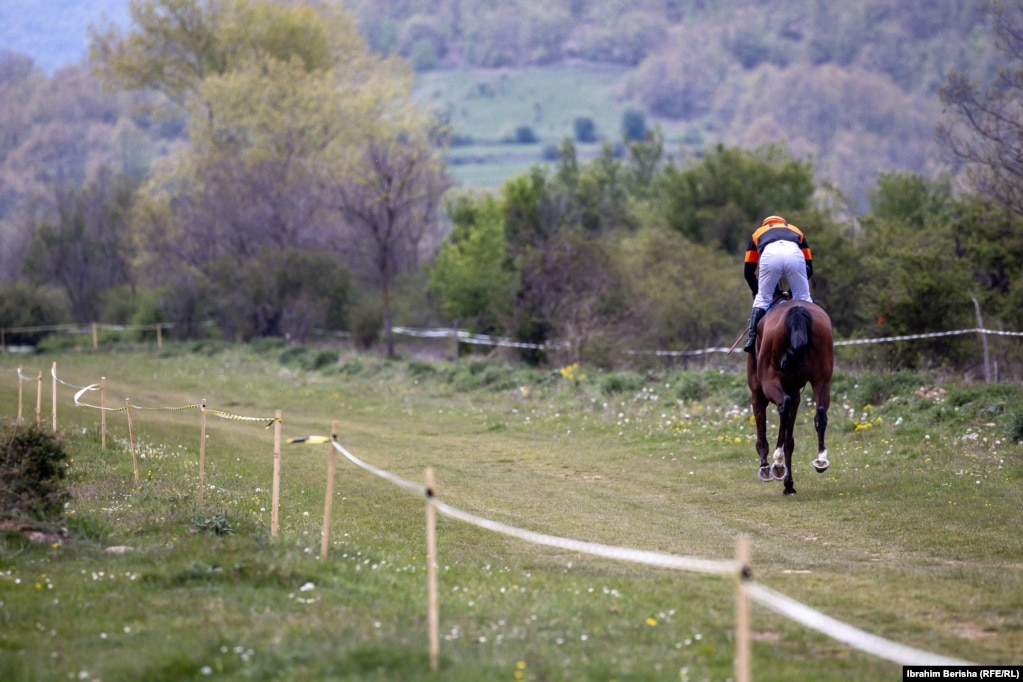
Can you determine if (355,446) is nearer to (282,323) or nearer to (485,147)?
(282,323)

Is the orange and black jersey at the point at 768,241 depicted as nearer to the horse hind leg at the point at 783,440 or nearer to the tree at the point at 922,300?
the horse hind leg at the point at 783,440

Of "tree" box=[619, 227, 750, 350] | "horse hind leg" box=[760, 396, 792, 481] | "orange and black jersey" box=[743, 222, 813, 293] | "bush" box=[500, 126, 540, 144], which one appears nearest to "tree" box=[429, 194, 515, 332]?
"tree" box=[619, 227, 750, 350]

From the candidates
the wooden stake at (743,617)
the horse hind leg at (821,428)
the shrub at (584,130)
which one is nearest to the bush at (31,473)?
the wooden stake at (743,617)

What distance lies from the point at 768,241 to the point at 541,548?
228 inches

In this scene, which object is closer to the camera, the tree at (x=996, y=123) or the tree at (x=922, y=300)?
the tree at (x=996, y=123)

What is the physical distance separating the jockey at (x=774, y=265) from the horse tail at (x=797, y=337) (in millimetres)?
973

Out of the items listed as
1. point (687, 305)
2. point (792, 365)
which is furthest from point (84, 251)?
point (792, 365)

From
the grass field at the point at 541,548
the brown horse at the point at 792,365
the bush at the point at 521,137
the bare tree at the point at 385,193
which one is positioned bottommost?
the grass field at the point at 541,548

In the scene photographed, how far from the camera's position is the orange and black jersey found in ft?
46.0

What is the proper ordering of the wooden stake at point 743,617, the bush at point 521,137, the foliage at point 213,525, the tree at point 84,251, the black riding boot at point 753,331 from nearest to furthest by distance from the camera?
the wooden stake at point 743,617
the foliage at point 213,525
the black riding boot at point 753,331
the tree at point 84,251
the bush at point 521,137

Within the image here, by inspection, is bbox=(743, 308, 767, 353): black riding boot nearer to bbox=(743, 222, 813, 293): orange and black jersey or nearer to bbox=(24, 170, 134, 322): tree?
bbox=(743, 222, 813, 293): orange and black jersey

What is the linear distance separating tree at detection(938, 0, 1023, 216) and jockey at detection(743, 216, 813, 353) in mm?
10001

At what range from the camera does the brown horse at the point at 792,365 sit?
504 inches

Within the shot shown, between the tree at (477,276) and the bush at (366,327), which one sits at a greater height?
the tree at (477,276)
